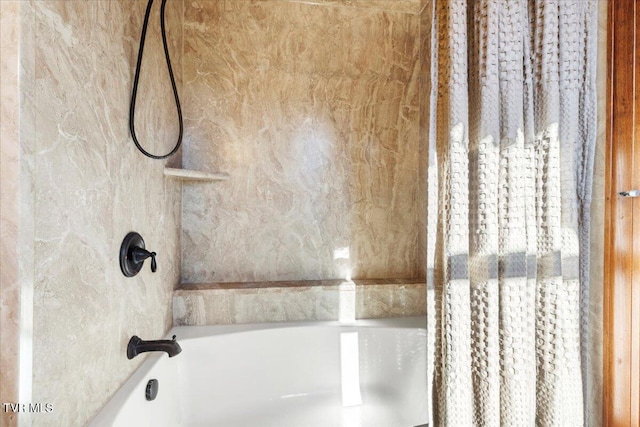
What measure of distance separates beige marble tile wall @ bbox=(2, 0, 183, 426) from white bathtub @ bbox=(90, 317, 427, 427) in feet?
1.06

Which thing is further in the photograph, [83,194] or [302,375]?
[302,375]

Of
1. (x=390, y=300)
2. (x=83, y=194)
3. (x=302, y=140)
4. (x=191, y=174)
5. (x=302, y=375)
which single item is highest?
(x=302, y=140)

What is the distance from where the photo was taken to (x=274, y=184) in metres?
1.65

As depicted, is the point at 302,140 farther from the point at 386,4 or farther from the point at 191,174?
the point at 386,4

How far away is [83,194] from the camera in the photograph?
738 millimetres

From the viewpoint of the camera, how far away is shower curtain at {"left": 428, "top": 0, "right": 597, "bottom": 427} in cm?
80

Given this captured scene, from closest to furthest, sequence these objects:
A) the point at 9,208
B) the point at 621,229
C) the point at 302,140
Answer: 1. the point at 9,208
2. the point at 621,229
3. the point at 302,140

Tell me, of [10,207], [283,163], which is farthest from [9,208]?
[283,163]

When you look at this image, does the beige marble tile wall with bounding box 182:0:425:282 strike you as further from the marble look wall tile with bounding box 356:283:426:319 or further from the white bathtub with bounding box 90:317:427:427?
the white bathtub with bounding box 90:317:427:427

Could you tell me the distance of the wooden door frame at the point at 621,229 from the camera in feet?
2.79

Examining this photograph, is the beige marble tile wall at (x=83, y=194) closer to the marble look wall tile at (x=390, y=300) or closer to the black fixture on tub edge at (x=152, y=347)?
the black fixture on tub edge at (x=152, y=347)

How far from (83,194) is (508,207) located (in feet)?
3.54

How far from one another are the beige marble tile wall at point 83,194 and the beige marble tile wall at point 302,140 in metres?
0.46

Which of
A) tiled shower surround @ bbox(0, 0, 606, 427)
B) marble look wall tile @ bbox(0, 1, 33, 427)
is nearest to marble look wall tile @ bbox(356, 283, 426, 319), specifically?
tiled shower surround @ bbox(0, 0, 606, 427)
